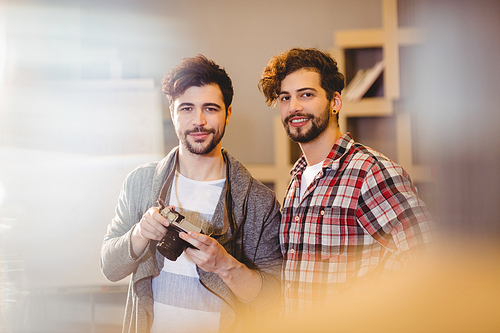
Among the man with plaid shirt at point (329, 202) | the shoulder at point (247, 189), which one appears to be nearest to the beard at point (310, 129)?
the man with plaid shirt at point (329, 202)

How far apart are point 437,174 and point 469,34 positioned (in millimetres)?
93

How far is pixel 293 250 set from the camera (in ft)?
2.63

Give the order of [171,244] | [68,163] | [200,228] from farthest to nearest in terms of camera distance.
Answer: [68,163]
[200,228]
[171,244]

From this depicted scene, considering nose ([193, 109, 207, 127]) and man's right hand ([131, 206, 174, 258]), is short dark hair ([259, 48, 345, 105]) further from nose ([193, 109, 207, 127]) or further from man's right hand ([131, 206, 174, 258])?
man's right hand ([131, 206, 174, 258])

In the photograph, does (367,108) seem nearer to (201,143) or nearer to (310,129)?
(310,129)

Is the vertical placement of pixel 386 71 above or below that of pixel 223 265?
above

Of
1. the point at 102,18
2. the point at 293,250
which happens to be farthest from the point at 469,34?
the point at 102,18

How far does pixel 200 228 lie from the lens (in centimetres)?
80

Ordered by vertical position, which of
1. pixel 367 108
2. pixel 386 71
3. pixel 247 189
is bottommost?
pixel 247 189

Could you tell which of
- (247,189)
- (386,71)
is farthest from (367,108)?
(247,189)

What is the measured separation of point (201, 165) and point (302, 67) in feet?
0.97

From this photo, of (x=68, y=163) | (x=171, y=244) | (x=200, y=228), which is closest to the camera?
(x=171, y=244)

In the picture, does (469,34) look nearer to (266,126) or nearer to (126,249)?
(126,249)

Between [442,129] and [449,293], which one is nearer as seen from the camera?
[449,293]
